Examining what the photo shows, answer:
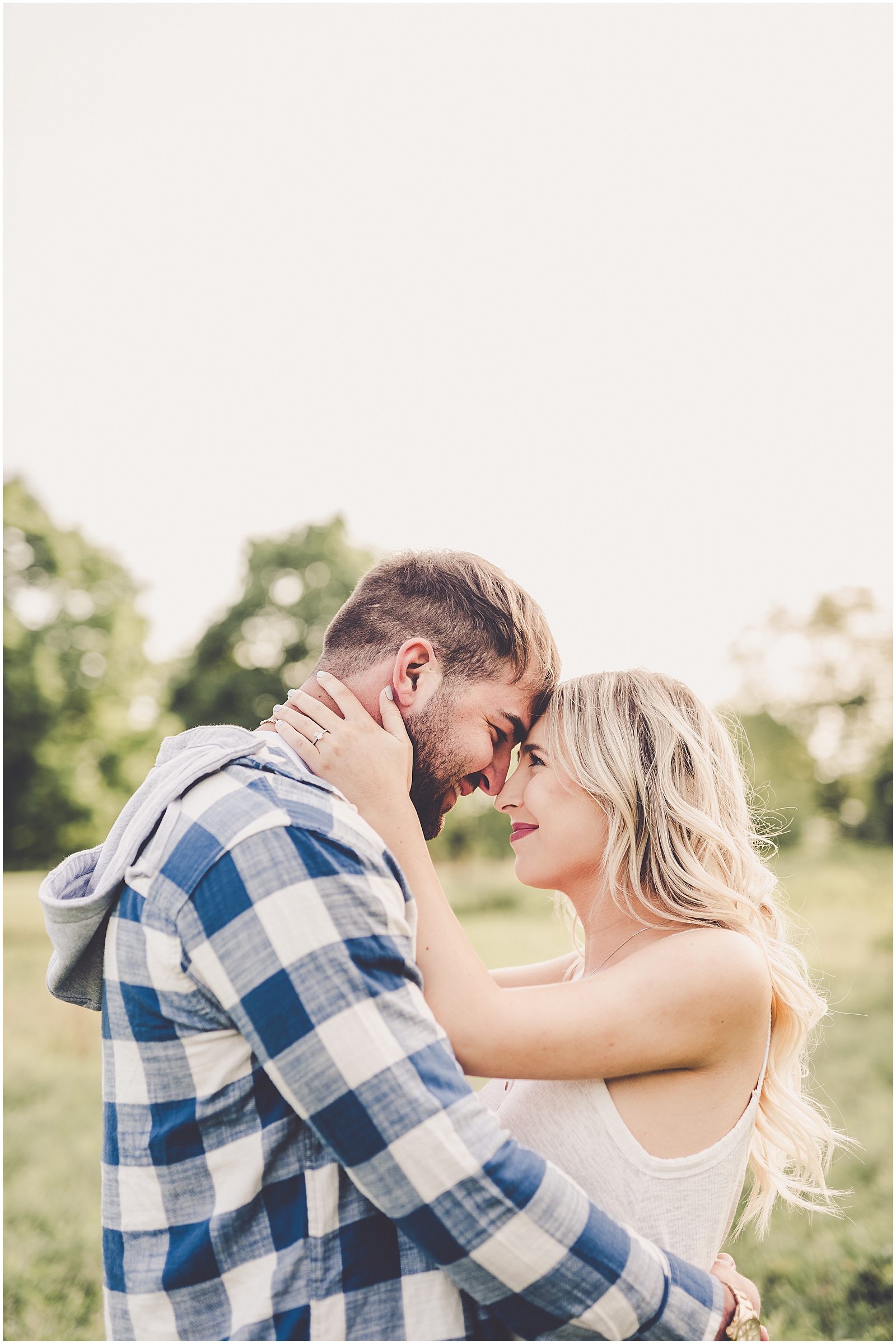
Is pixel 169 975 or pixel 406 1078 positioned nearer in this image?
pixel 406 1078

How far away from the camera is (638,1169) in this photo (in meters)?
2.00

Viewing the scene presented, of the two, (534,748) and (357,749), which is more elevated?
(357,749)

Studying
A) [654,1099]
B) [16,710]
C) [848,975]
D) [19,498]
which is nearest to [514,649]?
[654,1099]

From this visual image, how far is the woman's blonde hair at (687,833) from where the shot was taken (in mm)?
2420

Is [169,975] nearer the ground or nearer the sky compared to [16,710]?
nearer the sky

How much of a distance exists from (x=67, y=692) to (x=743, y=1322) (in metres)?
18.9

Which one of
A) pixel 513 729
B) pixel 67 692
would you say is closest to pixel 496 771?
pixel 513 729

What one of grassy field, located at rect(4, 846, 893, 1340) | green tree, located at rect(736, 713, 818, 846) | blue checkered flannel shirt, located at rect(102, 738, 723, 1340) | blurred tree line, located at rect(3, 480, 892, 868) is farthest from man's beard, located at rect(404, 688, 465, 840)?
green tree, located at rect(736, 713, 818, 846)

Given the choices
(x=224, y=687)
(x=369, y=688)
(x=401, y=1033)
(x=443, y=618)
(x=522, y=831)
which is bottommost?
(x=224, y=687)

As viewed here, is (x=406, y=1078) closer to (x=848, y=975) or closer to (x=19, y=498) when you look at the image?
(x=848, y=975)

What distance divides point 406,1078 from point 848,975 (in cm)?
1252

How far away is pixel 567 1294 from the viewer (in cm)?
152

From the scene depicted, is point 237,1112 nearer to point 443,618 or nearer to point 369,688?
point 369,688

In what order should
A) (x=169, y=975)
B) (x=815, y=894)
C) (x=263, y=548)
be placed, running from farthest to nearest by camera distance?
(x=263, y=548), (x=815, y=894), (x=169, y=975)
